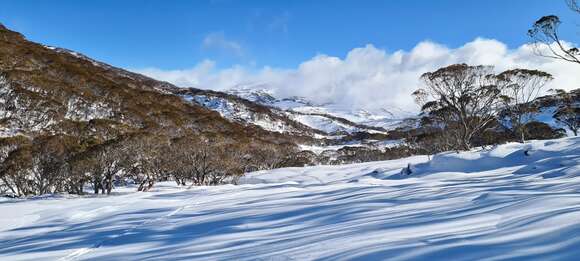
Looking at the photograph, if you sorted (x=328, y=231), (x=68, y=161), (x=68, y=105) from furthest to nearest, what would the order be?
(x=68, y=105)
(x=68, y=161)
(x=328, y=231)

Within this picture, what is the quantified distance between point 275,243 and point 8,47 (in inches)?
2172

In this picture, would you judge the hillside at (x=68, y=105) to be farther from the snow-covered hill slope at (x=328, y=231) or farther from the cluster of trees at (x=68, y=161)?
the snow-covered hill slope at (x=328, y=231)

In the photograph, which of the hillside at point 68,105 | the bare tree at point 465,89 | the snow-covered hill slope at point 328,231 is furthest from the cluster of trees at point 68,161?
the bare tree at point 465,89

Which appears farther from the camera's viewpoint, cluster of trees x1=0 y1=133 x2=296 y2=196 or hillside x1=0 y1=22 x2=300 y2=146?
hillside x1=0 y1=22 x2=300 y2=146

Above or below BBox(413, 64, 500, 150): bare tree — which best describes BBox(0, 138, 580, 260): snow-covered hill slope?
below

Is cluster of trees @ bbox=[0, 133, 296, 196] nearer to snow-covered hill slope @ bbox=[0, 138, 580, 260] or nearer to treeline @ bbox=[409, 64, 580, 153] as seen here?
snow-covered hill slope @ bbox=[0, 138, 580, 260]

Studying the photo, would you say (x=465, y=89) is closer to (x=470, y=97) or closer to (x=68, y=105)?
(x=470, y=97)

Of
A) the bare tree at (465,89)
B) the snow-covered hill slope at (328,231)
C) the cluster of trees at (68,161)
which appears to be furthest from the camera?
the bare tree at (465,89)

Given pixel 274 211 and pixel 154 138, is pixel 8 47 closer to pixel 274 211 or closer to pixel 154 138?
pixel 154 138

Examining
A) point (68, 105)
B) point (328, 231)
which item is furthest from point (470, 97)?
point (68, 105)

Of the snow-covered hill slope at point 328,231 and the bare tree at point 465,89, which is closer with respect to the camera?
the snow-covered hill slope at point 328,231

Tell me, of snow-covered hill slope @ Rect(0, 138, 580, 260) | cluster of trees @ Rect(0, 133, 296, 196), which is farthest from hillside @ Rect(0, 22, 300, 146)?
snow-covered hill slope @ Rect(0, 138, 580, 260)

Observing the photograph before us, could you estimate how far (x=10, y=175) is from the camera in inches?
797

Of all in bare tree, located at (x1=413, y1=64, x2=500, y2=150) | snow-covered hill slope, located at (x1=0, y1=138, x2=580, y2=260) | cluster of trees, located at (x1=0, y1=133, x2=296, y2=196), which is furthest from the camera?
bare tree, located at (x1=413, y1=64, x2=500, y2=150)
